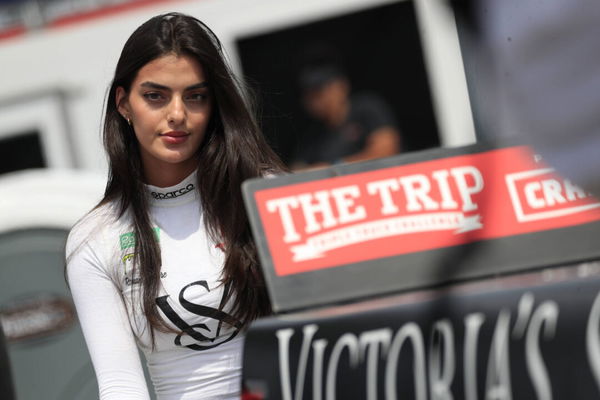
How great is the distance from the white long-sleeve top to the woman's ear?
8.9 inches

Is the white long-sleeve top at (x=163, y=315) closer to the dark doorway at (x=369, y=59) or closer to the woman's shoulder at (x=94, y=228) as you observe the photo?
the woman's shoulder at (x=94, y=228)

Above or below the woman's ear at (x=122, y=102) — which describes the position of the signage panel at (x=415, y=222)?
below

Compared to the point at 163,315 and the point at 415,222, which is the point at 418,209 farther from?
the point at 163,315

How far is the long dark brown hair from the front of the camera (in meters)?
2.05

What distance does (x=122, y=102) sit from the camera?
7.19ft

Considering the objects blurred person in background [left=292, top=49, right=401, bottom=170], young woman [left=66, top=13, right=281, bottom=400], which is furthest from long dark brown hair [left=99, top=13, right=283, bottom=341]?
blurred person in background [left=292, top=49, right=401, bottom=170]

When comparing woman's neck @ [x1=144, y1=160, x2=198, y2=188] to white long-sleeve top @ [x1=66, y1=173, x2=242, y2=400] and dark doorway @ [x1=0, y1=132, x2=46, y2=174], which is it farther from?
dark doorway @ [x1=0, y1=132, x2=46, y2=174]

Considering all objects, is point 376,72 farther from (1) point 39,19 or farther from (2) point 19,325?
(2) point 19,325

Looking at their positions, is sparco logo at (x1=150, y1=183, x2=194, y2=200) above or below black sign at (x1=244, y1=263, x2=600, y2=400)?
above

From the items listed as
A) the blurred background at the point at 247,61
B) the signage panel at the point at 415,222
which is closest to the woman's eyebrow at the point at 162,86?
the signage panel at the point at 415,222

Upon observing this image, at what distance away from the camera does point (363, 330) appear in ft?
5.31

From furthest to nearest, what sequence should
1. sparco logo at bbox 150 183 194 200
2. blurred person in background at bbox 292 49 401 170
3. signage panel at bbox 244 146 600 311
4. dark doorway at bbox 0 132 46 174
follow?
dark doorway at bbox 0 132 46 174, blurred person in background at bbox 292 49 401 170, sparco logo at bbox 150 183 194 200, signage panel at bbox 244 146 600 311

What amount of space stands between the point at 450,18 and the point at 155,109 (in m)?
0.61

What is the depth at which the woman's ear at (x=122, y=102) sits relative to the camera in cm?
218
